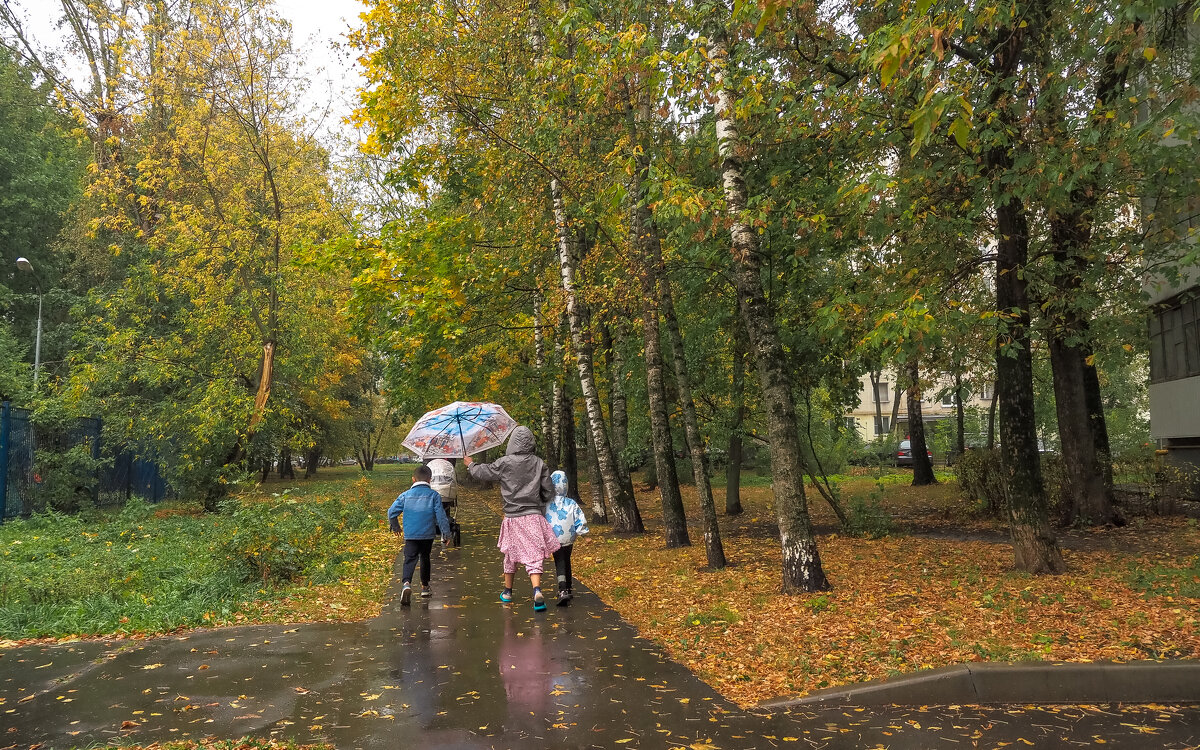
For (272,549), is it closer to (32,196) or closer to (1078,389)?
(1078,389)

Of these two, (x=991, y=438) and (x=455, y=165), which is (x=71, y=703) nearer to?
(x=455, y=165)

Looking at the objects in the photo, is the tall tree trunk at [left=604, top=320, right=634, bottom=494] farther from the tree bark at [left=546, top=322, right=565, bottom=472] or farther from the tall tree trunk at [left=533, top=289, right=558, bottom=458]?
the tall tree trunk at [left=533, top=289, right=558, bottom=458]

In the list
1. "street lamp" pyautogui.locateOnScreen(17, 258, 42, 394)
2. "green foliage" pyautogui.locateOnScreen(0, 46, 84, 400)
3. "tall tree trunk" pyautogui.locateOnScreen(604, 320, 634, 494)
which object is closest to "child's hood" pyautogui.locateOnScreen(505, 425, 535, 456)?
"tall tree trunk" pyautogui.locateOnScreen(604, 320, 634, 494)

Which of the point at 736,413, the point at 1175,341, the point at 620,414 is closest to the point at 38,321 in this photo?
the point at 620,414

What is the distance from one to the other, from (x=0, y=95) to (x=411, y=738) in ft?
108

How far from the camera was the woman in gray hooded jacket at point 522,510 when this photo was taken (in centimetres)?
872

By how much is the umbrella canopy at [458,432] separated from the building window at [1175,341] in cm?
1470

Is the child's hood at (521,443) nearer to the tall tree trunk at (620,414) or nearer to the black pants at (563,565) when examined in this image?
the black pants at (563,565)

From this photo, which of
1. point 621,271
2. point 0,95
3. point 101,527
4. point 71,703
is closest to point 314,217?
point 101,527

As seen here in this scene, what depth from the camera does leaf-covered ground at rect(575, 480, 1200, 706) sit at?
6.02 meters

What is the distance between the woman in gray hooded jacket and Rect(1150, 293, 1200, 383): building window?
15.3 meters

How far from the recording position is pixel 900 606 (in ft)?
25.5

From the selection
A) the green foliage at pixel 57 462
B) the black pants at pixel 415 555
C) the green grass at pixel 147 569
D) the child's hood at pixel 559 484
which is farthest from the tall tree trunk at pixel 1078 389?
the green foliage at pixel 57 462

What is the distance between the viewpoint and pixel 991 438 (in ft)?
59.1
